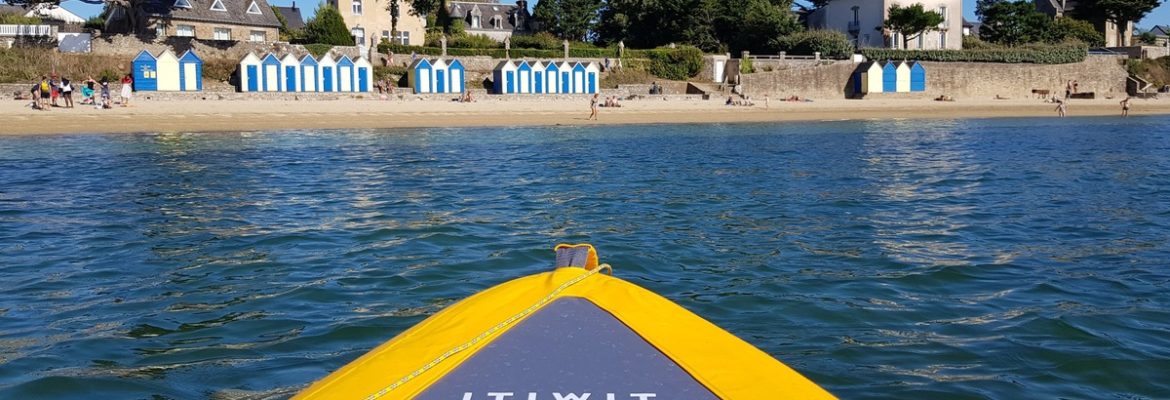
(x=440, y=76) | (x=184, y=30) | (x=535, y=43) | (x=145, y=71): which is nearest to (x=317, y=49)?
(x=440, y=76)

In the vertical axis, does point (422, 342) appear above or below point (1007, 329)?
above

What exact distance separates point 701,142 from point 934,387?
70.7 ft

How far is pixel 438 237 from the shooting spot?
10.9m

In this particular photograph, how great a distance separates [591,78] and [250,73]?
49.8ft

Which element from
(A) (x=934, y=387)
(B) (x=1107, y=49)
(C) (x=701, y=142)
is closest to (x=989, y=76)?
(B) (x=1107, y=49)

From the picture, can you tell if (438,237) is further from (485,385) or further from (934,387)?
(485,385)

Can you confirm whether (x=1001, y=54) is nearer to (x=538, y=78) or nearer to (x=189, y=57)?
(x=538, y=78)

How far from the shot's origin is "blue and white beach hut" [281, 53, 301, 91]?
39219mm

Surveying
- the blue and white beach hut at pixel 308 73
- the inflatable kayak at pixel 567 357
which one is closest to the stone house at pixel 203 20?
the blue and white beach hut at pixel 308 73

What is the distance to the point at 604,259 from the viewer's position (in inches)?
378

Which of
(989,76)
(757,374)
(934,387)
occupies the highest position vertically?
(989,76)

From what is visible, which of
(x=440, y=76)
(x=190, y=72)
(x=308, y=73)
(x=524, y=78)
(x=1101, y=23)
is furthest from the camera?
(x=1101, y=23)

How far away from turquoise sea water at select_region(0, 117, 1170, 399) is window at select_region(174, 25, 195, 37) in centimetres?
2767

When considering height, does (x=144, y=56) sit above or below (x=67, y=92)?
above
